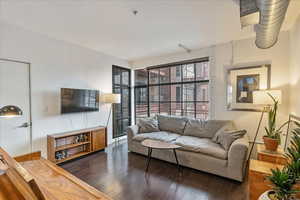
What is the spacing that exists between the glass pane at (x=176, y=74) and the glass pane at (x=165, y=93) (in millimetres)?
322

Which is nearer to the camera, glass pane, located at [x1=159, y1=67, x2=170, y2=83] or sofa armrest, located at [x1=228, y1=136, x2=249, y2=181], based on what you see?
sofa armrest, located at [x1=228, y1=136, x2=249, y2=181]

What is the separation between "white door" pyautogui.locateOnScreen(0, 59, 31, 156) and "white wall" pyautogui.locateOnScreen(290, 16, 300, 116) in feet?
16.0

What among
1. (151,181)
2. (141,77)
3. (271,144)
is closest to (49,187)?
(151,181)

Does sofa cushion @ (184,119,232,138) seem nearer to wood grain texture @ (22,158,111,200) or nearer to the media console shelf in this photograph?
the media console shelf

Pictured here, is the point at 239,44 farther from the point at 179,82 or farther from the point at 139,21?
the point at 139,21

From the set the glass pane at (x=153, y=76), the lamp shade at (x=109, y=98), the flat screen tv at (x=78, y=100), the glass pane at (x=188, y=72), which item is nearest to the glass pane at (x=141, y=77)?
the glass pane at (x=153, y=76)

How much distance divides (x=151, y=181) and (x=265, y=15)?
9.08 ft

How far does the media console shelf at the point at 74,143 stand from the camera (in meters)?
3.09

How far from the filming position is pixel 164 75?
4.96 metres

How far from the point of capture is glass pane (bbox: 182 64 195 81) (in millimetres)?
4402

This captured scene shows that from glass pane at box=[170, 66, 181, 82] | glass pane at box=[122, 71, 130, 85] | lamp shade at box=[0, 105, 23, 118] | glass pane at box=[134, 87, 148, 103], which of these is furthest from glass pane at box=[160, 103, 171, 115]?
lamp shade at box=[0, 105, 23, 118]

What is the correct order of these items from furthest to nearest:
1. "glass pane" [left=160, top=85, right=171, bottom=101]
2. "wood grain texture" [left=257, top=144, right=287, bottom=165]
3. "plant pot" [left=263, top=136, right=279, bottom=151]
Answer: "glass pane" [left=160, top=85, right=171, bottom=101] < "plant pot" [left=263, top=136, right=279, bottom=151] < "wood grain texture" [left=257, top=144, right=287, bottom=165]

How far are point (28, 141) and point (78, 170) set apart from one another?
113cm

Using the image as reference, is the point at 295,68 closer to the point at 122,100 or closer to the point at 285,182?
the point at 285,182
